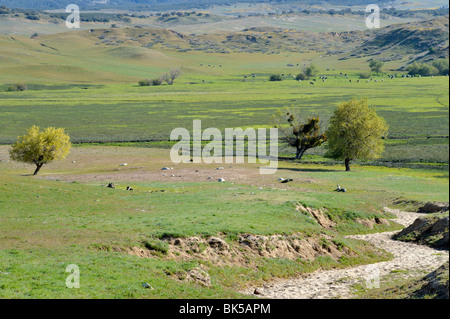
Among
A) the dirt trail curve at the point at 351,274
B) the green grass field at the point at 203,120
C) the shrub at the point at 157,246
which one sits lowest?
the green grass field at the point at 203,120

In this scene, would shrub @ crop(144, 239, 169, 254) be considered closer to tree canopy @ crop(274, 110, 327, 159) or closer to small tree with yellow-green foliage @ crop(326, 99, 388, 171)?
small tree with yellow-green foliage @ crop(326, 99, 388, 171)

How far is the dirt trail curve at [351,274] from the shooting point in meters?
28.4

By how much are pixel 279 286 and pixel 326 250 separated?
7.04m

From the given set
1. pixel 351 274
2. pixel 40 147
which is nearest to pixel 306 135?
pixel 40 147

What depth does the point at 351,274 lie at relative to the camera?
32.2 meters

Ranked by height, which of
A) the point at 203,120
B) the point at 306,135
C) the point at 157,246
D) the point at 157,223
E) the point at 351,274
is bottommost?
the point at 203,120

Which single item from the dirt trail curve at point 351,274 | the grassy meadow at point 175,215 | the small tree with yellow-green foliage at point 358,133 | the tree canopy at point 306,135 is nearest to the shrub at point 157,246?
the grassy meadow at point 175,215

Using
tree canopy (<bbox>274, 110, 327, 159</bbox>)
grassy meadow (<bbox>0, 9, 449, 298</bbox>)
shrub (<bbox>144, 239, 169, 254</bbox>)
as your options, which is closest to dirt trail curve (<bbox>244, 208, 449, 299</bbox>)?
grassy meadow (<bbox>0, 9, 449, 298</bbox>)

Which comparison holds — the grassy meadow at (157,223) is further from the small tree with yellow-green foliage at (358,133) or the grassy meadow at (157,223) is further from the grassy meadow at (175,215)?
the small tree with yellow-green foliage at (358,133)

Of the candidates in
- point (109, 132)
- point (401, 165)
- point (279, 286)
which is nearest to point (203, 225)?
point (279, 286)

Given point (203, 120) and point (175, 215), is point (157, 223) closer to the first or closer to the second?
point (175, 215)

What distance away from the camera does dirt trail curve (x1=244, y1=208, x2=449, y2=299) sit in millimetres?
28359

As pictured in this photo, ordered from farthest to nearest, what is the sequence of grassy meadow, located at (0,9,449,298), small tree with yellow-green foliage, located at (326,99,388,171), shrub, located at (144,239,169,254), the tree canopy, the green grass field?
the green grass field < the tree canopy < small tree with yellow-green foliage, located at (326,99,388,171) < shrub, located at (144,239,169,254) < grassy meadow, located at (0,9,449,298)
